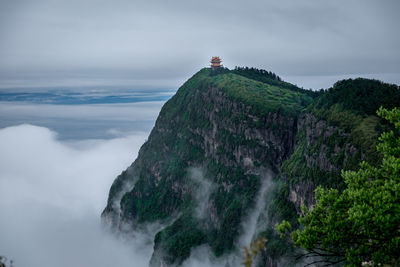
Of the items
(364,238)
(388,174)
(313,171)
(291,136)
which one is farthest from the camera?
(291,136)

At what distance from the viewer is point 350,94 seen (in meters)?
138

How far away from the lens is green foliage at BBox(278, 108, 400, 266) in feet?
101

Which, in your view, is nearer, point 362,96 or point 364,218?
point 364,218

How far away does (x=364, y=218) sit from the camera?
3080 cm

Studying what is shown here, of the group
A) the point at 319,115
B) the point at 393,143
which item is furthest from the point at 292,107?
the point at 393,143

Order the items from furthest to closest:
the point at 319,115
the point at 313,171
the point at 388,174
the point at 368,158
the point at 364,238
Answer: the point at 319,115 → the point at 313,171 → the point at 368,158 → the point at 388,174 → the point at 364,238

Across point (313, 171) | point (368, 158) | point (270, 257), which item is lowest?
point (270, 257)

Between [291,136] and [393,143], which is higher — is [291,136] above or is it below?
below

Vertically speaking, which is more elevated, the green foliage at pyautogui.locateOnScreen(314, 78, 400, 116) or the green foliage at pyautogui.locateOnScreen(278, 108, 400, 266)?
the green foliage at pyautogui.locateOnScreen(314, 78, 400, 116)

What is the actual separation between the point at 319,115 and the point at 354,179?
11281cm

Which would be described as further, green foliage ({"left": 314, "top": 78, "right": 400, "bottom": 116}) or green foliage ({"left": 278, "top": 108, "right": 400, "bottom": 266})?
green foliage ({"left": 314, "top": 78, "right": 400, "bottom": 116})

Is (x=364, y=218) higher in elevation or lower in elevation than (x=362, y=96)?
lower

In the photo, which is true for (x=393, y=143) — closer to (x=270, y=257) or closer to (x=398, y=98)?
(x=398, y=98)

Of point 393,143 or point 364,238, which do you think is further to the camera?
point 393,143
